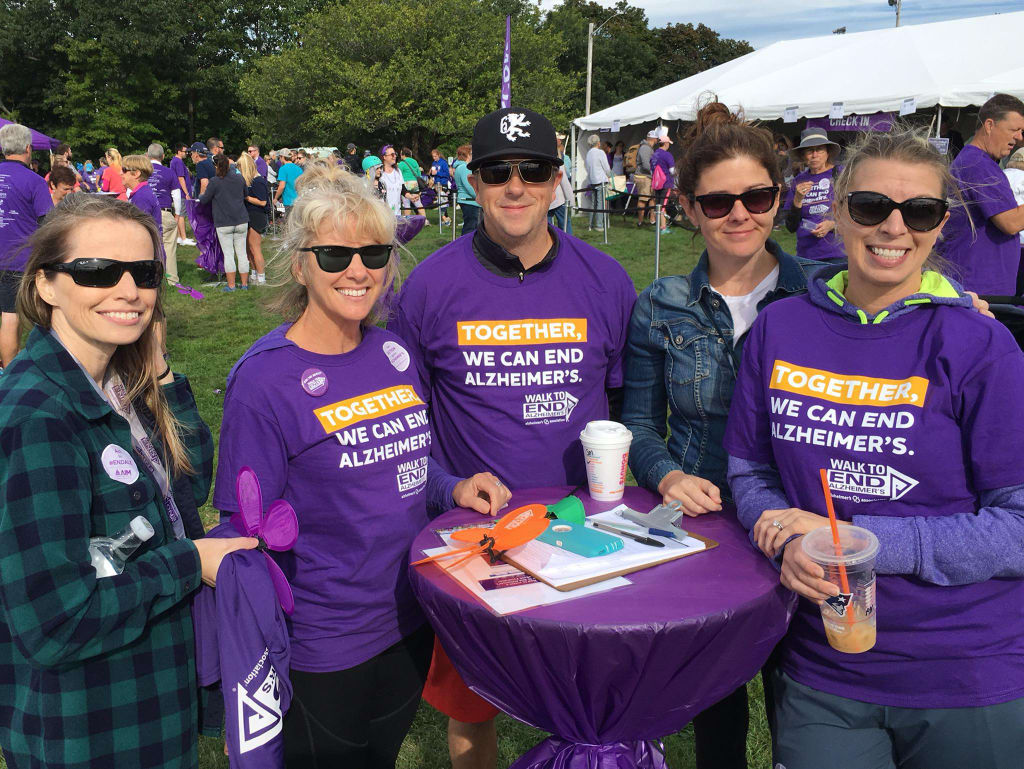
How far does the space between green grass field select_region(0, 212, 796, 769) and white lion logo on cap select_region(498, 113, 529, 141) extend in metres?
0.53

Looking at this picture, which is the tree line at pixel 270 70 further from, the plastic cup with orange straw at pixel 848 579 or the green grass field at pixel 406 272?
the plastic cup with orange straw at pixel 848 579

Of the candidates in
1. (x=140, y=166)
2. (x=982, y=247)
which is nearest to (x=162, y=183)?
(x=140, y=166)

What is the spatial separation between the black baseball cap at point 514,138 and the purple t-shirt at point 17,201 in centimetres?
616

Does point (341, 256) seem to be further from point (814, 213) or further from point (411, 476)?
point (814, 213)

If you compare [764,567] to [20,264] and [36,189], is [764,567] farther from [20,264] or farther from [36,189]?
[36,189]

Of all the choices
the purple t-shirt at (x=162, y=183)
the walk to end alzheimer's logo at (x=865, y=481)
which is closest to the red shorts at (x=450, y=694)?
the walk to end alzheimer's logo at (x=865, y=481)

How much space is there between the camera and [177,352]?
891 centimetres

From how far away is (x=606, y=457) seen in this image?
2205mm

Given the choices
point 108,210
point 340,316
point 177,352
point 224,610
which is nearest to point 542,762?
point 224,610

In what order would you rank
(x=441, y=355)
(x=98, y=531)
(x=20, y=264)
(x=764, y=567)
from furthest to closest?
(x=20, y=264), (x=441, y=355), (x=764, y=567), (x=98, y=531)

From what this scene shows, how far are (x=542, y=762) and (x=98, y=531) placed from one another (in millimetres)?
1159

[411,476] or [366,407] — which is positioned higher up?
[366,407]

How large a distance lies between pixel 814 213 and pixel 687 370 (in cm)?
Answer: 654

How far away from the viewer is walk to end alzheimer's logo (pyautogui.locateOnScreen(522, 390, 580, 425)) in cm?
252
